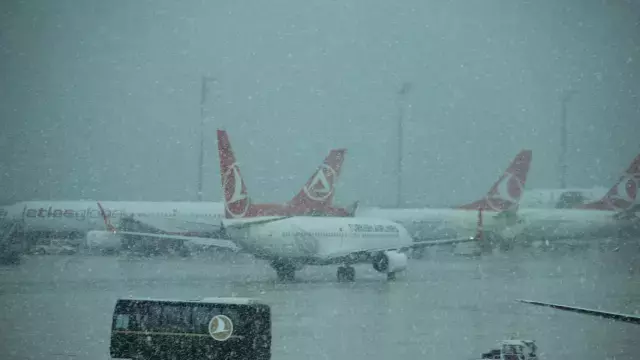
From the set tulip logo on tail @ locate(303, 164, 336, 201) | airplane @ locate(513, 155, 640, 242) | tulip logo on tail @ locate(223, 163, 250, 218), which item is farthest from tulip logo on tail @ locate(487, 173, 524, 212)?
tulip logo on tail @ locate(223, 163, 250, 218)

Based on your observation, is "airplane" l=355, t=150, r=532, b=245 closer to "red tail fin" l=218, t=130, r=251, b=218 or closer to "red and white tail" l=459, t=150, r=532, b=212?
"red and white tail" l=459, t=150, r=532, b=212

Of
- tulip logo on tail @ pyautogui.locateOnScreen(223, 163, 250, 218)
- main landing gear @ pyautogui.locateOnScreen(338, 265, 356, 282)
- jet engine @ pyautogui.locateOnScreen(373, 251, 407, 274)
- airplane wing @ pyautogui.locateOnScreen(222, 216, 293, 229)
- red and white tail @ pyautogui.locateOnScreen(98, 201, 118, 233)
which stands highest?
tulip logo on tail @ pyautogui.locateOnScreen(223, 163, 250, 218)

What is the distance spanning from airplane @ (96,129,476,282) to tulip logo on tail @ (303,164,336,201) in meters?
6.24

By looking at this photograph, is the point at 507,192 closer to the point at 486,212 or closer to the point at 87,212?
the point at 486,212

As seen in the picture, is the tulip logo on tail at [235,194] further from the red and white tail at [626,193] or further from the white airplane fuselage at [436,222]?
the red and white tail at [626,193]

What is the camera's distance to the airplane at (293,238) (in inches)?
1320

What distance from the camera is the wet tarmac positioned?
15664mm

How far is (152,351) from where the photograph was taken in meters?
11.9

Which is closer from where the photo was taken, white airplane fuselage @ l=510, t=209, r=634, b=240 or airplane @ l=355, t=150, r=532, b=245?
airplane @ l=355, t=150, r=532, b=245

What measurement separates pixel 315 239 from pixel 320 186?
32.7 feet

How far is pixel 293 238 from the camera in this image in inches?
1341

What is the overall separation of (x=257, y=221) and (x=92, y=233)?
27.3 m

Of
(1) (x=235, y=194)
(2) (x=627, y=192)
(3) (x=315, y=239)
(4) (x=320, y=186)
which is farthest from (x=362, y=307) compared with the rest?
(2) (x=627, y=192)

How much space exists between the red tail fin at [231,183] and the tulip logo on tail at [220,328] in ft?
76.6
